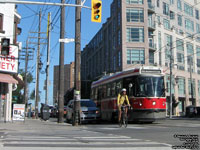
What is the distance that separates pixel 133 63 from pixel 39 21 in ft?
65.0

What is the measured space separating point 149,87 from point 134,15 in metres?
37.1

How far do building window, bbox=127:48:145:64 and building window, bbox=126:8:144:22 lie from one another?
5.51 metres

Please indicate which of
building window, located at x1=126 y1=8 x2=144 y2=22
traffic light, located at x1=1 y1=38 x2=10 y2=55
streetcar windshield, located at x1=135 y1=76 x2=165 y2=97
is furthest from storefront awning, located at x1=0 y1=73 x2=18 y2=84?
building window, located at x1=126 y1=8 x2=144 y2=22

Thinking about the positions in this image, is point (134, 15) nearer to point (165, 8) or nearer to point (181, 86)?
point (165, 8)

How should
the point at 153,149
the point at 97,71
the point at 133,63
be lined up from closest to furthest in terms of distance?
1. the point at 153,149
2. the point at 133,63
3. the point at 97,71

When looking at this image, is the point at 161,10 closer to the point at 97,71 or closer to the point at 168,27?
the point at 168,27

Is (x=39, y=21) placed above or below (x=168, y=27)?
below

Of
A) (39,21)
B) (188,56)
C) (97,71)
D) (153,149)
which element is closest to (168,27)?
(188,56)

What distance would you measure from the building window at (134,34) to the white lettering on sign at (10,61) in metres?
32.3

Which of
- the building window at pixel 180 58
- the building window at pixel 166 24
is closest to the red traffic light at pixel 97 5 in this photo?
the building window at pixel 166 24

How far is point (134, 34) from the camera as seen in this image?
170ft

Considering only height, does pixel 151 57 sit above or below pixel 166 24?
below

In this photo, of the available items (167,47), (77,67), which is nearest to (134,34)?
(167,47)

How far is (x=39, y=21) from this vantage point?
39.0 metres
